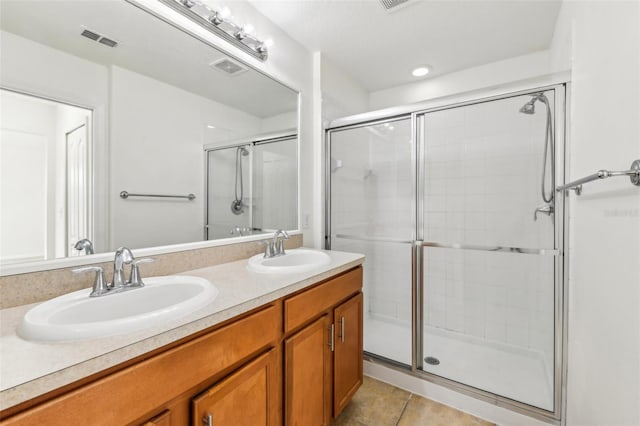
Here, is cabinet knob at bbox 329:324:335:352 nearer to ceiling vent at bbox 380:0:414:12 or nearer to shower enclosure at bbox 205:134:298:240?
shower enclosure at bbox 205:134:298:240

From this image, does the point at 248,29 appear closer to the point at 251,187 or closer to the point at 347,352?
the point at 251,187

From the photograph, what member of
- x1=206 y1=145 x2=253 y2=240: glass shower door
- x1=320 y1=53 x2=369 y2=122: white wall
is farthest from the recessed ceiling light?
x1=206 y1=145 x2=253 y2=240: glass shower door

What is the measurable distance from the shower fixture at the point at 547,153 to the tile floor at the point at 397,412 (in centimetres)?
132

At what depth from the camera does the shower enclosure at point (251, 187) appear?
154 cm

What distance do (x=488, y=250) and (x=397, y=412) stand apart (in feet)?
3.76

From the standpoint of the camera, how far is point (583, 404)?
1198 mm

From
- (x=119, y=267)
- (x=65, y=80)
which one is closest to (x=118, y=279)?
(x=119, y=267)

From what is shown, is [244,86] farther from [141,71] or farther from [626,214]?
[626,214]

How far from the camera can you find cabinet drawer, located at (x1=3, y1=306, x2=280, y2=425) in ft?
1.83

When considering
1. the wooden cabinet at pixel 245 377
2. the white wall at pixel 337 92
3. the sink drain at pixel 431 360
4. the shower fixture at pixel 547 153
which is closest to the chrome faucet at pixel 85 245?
the wooden cabinet at pixel 245 377

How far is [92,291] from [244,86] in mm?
1333

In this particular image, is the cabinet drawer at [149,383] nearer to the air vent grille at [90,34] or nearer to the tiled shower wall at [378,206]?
the air vent grille at [90,34]

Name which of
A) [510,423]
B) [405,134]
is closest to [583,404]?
[510,423]

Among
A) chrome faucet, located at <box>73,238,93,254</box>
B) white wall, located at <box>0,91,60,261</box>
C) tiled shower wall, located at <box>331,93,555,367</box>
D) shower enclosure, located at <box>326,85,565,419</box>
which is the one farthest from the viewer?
tiled shower wall, located at <box>331,93,555,367</box>
